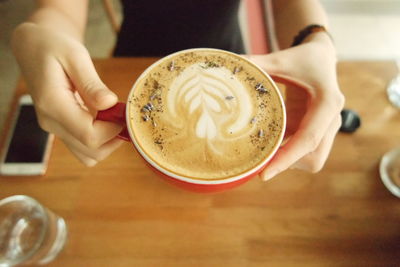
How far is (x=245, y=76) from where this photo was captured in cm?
57

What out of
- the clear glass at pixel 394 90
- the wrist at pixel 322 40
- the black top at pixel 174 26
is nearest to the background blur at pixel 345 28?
the black top at pixel 174 26

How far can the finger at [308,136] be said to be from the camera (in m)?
0.55

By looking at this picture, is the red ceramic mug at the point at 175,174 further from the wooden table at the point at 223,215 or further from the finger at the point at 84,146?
the wooden table at the point at 223,215

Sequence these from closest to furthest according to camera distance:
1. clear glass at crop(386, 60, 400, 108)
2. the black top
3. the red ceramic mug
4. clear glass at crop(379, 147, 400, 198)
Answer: the red ceramic mug, clear glass at crop(379, 147, 400, 198), clear glass at crop(386, 60, 400, 108), the black top

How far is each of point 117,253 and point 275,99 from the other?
42 centimetres

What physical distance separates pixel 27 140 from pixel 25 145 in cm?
1

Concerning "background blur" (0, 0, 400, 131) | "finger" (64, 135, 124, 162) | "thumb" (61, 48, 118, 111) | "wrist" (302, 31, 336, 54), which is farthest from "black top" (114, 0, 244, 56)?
"background blur" (0, 0, 400, 131)

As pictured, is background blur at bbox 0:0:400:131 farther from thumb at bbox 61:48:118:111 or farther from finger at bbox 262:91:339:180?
finger at bbox 262:91:339:180

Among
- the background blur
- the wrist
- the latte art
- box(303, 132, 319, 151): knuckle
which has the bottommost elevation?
the background blur

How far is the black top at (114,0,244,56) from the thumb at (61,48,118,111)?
17.2 inches

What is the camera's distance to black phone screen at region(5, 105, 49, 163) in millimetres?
738

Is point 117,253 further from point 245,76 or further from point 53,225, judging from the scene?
point 245,76

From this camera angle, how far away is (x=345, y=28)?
2111 millimetres

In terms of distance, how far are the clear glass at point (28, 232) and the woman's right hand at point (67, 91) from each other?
136 millimetres
